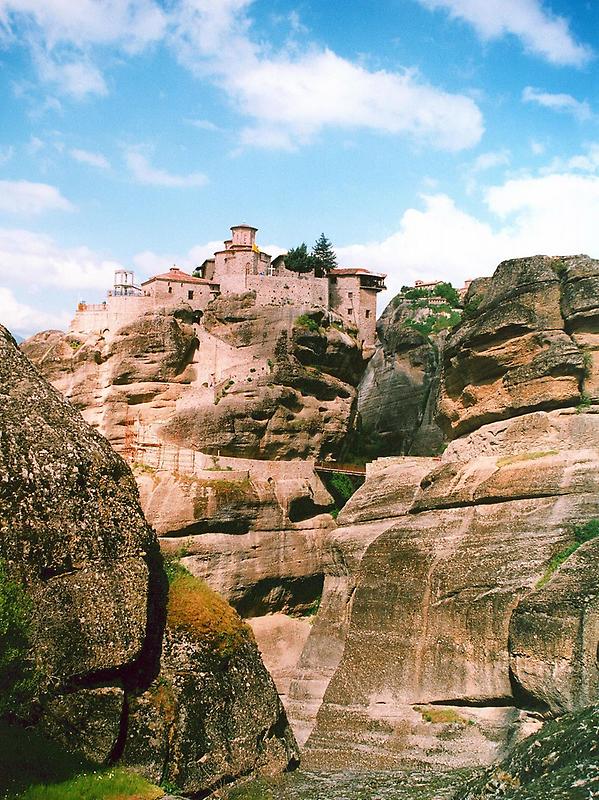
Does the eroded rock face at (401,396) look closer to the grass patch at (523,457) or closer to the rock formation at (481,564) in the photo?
the rock formation at (481,564)

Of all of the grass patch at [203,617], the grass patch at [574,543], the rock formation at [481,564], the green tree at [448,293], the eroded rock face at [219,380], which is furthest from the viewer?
the green tree at [448,293]

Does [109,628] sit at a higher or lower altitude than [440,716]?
higher

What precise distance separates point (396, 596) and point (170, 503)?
12.5m

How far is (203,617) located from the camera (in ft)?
69.9

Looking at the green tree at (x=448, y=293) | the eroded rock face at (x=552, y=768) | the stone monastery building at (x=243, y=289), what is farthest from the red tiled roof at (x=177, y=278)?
the eroded rock face at (x=552, y=768)

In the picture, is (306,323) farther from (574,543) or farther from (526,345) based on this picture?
(574,543)

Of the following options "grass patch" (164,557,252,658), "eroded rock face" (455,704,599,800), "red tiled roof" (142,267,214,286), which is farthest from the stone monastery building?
"eroded rock face" (455,704,599,800)

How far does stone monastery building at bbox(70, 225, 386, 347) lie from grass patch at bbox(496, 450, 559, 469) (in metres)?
19.0

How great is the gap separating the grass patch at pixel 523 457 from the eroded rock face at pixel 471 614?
76mm

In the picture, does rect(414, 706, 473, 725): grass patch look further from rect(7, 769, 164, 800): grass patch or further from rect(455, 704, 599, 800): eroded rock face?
rect(7, 769, 164, 800): grass patch

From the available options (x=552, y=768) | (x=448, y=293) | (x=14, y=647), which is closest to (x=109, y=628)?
(x=14, y=647)

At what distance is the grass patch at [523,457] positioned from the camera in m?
29.8

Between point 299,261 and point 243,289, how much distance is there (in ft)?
29.7

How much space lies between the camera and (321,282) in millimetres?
55625
